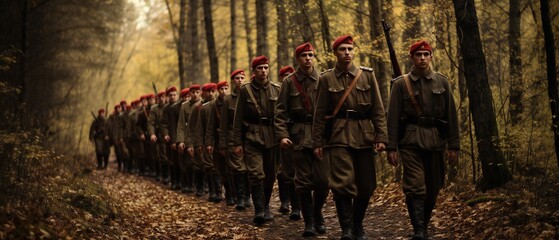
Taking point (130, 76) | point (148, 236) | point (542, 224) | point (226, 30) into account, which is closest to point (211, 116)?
point (148, 236)

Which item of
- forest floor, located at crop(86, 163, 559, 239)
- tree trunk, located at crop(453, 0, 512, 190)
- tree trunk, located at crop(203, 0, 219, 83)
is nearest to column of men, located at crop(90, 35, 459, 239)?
forest floor, located at crop(86, 163, 559, 239)

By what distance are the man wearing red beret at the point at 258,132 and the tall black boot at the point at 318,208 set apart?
144 centimetres

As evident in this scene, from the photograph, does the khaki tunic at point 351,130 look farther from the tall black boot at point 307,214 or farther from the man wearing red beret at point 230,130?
the man wearing red beret at point 230,130

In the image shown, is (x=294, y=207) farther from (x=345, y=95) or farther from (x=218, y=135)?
(x=218, y=135)

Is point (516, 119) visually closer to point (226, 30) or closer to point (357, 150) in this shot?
point (357, 150)

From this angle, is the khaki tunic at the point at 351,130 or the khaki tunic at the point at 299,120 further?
the khaki tunic at the point at 299,120

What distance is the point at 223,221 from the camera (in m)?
9.56

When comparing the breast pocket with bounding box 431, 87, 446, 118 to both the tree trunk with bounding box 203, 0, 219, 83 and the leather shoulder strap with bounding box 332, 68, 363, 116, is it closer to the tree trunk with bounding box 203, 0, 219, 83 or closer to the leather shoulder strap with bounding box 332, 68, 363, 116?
the leather shoulder strap with bounding box 332, 68, 363, 116

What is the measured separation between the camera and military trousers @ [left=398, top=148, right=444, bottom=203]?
265 inches

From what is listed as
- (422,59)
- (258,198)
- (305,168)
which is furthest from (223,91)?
(422,59)

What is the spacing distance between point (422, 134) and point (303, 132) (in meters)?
1.64

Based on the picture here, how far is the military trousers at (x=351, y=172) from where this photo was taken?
6766mm

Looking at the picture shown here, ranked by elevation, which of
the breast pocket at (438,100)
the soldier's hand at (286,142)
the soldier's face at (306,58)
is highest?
the soldier's face at (306,58)

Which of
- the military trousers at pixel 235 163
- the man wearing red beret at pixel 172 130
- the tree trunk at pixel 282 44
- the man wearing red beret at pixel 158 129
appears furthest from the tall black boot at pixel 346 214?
the man wearing red beret at pixel 158 129
